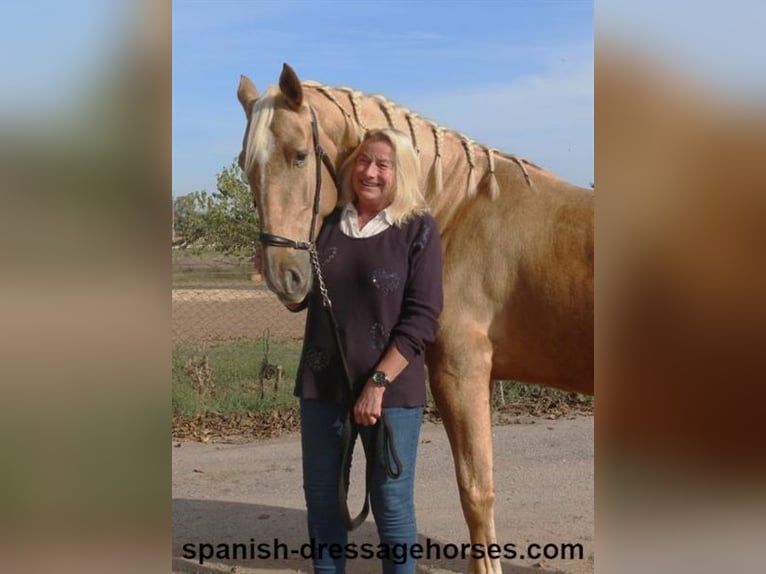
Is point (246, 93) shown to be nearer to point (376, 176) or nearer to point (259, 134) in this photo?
point (259, 134)

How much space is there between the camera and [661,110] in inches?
44.3

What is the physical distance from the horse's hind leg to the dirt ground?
38.5 inches

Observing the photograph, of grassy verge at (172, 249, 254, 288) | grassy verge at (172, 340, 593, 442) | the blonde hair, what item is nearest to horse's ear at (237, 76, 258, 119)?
the blonde hair

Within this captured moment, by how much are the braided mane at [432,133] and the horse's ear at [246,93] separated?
0.75 ft

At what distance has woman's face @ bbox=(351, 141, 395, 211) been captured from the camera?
9.04 ft

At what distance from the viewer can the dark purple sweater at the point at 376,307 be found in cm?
269

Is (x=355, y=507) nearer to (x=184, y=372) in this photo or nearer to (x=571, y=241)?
(x=571, y=241)

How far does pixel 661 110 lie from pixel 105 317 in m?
0.89

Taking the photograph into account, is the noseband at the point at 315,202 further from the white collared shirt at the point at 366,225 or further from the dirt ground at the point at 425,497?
the dirt ground at the point at 425,497

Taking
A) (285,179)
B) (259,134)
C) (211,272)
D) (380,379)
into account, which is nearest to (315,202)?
(285,179)

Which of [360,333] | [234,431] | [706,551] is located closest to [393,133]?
[360,333]

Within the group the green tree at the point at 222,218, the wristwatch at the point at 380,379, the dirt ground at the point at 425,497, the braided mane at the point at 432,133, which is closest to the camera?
the wristwatch at the point at 380,379

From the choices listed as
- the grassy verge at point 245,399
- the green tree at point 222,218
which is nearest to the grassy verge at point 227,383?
the grassy verge at point 245,399

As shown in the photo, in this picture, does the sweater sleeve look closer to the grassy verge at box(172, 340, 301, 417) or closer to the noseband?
the noseband
